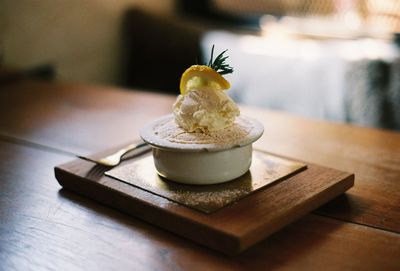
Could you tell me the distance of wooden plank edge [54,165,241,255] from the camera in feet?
2.48

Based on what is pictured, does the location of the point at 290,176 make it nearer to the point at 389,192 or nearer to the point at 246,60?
the point at 389,192

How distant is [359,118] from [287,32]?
691 mm

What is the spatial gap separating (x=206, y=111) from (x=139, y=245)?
265mm

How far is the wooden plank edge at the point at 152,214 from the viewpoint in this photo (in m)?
0.75

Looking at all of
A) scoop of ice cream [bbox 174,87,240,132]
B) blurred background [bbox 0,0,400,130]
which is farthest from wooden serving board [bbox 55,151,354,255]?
blurred background [bbox 0,0,400,130]

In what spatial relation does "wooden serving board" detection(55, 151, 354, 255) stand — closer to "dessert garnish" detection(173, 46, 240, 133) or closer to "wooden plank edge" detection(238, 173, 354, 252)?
"wooden plank edge" detection(238, 173, 354, 252)

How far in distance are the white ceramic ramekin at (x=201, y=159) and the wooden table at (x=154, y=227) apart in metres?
0.11

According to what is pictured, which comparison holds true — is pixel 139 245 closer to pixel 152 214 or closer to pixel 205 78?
pixel 152 214

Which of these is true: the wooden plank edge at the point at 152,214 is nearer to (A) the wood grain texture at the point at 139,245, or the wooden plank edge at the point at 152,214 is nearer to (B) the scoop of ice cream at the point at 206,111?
(A) the wood grain texture at the point at 139,245

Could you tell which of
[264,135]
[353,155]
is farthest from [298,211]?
[264,135]

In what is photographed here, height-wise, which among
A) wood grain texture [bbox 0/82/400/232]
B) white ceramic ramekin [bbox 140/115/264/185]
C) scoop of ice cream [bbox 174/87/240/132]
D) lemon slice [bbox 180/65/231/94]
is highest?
lemon slice [bbox 180/65/231/94]

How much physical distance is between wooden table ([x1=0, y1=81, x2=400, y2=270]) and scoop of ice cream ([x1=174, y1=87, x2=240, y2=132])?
20 centimetres

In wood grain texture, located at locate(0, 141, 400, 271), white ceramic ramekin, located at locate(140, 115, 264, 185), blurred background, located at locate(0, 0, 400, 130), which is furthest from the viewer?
blurred background, located at locate(0, 0, 400, 130)

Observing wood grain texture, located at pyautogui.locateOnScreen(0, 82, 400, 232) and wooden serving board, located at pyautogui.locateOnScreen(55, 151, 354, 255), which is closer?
wooden serving board, located at pyautogui.locateOnScreen(55, 151, 354, 255)
